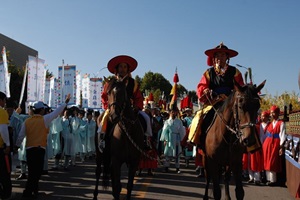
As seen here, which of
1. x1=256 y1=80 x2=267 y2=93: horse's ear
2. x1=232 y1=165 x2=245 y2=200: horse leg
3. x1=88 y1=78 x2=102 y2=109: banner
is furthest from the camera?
x1=88 y1=78 x2=102 y2=109: banner

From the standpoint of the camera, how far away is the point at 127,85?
7.79 m

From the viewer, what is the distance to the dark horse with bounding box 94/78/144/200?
682 cm

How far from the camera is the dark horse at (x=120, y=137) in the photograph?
6.82 meters

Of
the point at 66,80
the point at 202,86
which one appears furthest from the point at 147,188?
the point at 66,80

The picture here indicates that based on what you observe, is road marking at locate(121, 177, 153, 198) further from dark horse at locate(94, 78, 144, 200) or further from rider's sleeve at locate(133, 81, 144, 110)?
rider's sleeve at locate(133, 81, 144, 110)

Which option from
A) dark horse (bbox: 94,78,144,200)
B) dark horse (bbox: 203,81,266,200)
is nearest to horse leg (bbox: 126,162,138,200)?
dark horse (bbox: 94,78,144,200)

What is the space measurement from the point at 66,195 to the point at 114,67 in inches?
128

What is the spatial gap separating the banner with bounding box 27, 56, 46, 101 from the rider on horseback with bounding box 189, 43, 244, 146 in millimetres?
9374

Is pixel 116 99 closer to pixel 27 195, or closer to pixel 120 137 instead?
pixel 120 137

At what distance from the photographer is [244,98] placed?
5.53m

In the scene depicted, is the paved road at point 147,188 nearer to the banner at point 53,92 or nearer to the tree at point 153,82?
the banner at point 53,92

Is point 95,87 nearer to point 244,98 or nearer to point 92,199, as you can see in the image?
point 92,199

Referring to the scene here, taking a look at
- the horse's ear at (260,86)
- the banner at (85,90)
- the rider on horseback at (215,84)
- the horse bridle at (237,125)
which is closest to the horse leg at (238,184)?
the horse bridle at (237,125)

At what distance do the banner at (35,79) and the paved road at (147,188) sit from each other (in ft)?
11.9
